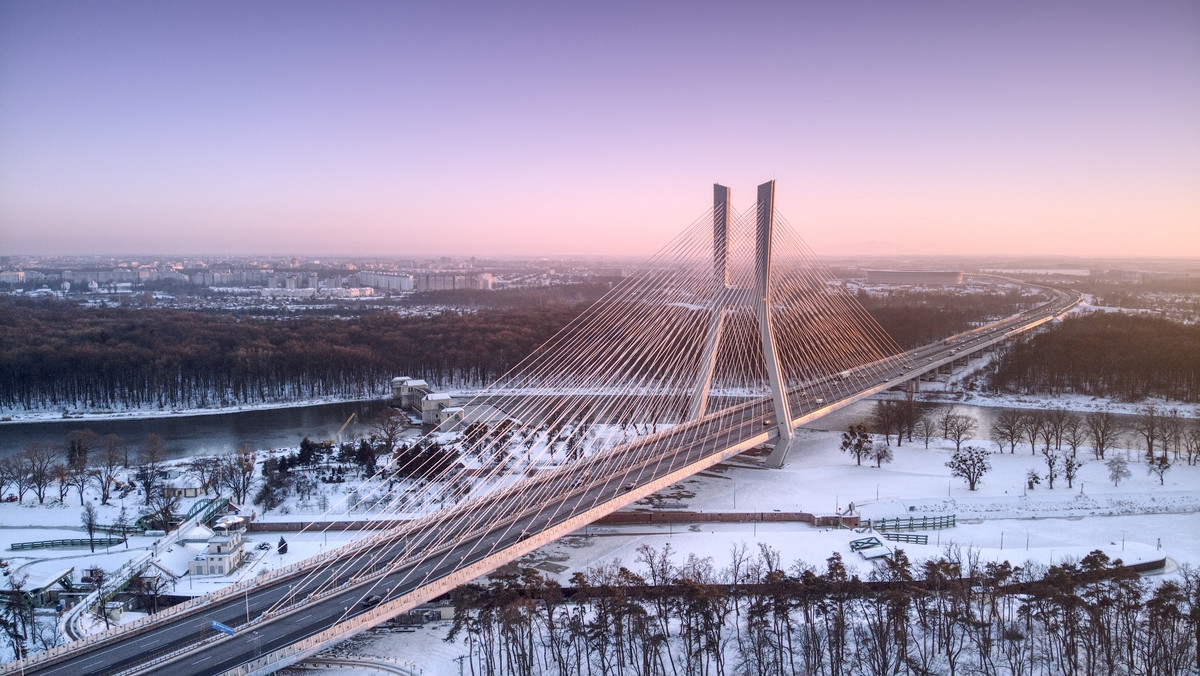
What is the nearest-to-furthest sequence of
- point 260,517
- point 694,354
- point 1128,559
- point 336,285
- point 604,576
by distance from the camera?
point 604,576 < point 1128,559 < point 260,517 < point 694,354 < point 336,285

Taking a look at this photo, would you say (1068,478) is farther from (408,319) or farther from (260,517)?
(408,319)

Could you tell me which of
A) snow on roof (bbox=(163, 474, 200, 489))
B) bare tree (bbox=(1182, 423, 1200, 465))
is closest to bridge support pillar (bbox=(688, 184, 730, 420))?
snow on roof (bbox=(163, 474, 200, 489))

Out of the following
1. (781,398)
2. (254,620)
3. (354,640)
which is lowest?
(354,640)

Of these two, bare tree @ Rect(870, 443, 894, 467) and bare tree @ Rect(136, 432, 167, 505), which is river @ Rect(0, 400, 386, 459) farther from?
bare tree @ Rect(870, 443, 894, 467)

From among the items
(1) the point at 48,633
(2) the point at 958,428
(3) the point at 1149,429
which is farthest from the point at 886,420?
(1) the point at 48,633

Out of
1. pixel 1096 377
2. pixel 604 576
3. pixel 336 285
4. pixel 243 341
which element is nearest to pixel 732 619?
pixel 604 576

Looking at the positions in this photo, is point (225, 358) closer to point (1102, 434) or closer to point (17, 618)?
point (17, 618)
